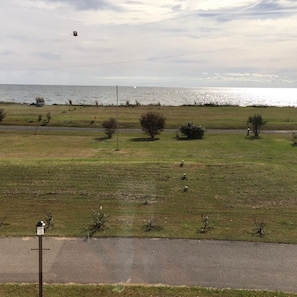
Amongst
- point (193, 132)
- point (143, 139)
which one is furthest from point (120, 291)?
point (193, 132)

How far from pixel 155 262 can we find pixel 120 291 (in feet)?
6.31

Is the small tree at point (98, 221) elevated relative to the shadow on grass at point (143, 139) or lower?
lower

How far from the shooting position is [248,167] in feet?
70.0

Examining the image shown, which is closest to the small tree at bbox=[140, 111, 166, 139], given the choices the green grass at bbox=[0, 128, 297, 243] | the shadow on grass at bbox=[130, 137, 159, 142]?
the shadow on grass at bbox=[130, 137, 159, 142]

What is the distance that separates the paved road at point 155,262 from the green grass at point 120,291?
348mm

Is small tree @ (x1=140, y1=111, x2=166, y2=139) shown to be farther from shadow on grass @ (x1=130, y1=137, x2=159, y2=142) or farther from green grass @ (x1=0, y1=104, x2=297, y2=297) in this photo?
green grass @ (x1=0, y1=104, x2=297, y2=297)

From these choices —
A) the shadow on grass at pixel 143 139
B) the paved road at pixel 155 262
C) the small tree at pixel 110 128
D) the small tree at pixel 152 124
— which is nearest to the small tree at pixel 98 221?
the paved road at pixel 155 262

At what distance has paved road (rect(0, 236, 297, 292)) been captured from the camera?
33.8 ft

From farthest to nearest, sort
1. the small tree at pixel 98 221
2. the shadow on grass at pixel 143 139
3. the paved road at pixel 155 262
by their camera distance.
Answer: the shadow on grass at pixel 143 139 < the small tree at pixel 98 221 < the paved road at pixel 155 262

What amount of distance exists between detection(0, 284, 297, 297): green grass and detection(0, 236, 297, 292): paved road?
35 centimetres

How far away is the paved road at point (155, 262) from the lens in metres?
10.3

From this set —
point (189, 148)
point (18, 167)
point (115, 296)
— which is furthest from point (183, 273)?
point (189, 148)

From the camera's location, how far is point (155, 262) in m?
11.3

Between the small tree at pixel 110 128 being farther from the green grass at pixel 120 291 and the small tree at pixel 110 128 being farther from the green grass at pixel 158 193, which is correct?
the green grass at pixel 120 291
